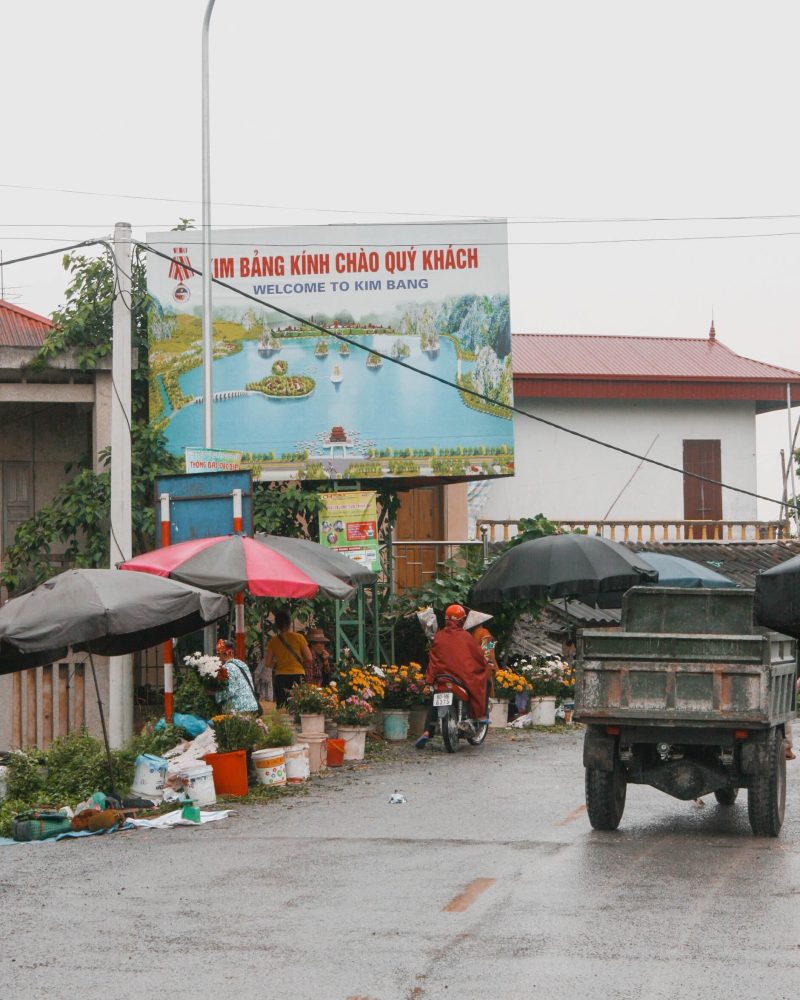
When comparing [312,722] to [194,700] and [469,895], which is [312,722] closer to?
[194,700]

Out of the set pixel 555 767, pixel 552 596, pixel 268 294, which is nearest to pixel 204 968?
pixel 555 767

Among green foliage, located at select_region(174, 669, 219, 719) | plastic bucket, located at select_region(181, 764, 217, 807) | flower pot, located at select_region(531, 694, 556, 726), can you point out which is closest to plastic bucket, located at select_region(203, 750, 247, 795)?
plastic bucket, located at select_region(181, 764, 217, 807)

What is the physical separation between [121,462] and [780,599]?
1106 cm

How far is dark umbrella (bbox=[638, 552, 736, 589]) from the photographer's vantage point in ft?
Answer: 78.2

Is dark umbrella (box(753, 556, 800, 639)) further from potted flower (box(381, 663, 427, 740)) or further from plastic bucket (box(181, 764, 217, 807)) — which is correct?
potted flower (box(381, 663, 427, 740))

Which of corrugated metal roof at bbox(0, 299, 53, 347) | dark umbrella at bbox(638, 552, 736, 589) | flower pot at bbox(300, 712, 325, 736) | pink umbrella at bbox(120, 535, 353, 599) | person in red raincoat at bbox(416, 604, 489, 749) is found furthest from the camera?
corrugated metal roof at bbox(0, 299, 53, 347)

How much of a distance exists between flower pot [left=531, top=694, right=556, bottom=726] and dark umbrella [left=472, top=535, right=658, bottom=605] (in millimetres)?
1675

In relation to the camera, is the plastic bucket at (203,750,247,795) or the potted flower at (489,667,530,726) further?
the potted flower at (489,667,530,726)

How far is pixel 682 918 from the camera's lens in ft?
27.6

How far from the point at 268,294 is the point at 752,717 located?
43.6 ft

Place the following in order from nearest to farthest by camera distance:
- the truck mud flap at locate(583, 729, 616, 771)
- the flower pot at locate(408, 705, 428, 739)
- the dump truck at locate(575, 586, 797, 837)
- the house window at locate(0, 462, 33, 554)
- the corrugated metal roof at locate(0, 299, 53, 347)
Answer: the dump truck at locate(575, 586, 797, 837), the truck mud flap at locate(583, 729, 616, 771), the flower pot at locate(408, 705, 428, 739), the house window at locate(0, 462, 33, 554), the corrugated metal roof at locate(0, 299, 53, 347)

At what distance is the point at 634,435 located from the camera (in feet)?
119

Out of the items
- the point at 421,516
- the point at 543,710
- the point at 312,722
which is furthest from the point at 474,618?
the point at 421,516

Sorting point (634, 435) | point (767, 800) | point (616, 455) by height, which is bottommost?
point (767, 800)
